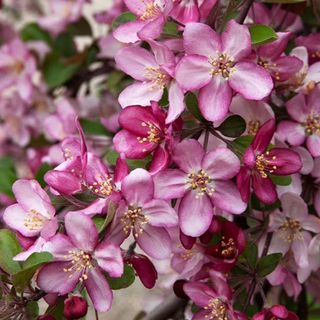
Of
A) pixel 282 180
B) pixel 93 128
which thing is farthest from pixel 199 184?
pixel 93 128

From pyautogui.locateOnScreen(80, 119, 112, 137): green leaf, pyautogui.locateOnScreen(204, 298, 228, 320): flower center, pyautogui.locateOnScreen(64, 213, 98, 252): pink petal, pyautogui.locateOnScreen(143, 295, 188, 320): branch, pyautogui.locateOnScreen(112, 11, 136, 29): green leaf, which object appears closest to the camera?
pyautogui.locateOnScreen(64, 213, 98, 252): pink petal

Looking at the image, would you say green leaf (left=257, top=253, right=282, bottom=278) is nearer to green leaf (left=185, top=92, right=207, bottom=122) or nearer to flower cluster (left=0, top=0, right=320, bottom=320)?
flower cluster (left=0, top=0, right=320, bottom=320)

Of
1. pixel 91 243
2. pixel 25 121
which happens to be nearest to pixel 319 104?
pixel 91 243

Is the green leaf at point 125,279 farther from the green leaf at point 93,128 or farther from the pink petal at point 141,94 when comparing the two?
the green leaf at point 93,128

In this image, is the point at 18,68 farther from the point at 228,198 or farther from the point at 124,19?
the point at 228,198

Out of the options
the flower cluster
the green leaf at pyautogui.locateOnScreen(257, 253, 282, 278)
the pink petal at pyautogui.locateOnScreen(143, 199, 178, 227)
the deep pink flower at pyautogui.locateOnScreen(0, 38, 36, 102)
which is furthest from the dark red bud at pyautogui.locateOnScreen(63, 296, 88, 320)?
the deep pink flower at pyautogui.locateOnScreen(0, 38, 36, 102)

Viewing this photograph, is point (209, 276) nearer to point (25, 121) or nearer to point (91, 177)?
point (91, 177)
